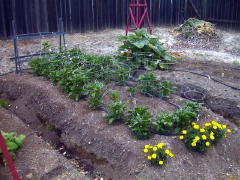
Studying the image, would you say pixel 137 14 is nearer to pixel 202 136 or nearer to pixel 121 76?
pixel 121 76

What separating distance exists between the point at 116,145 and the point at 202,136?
38.5 inches

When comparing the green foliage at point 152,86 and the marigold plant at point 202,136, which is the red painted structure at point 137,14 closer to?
the green foliage at point 152,86

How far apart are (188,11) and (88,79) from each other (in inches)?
330

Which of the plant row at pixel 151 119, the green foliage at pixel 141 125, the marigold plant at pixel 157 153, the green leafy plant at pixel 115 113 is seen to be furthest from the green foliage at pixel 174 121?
the green leafy plant at pixel 115 113

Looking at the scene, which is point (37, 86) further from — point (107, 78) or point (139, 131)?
point (139, 131)

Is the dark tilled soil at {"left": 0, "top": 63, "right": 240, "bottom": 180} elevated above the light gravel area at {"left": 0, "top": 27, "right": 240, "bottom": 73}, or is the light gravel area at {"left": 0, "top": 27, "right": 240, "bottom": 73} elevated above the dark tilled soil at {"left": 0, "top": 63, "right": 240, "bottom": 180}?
the light gravel area at {"left": 0, "top": 27, "right": 240, "bottom": 73}

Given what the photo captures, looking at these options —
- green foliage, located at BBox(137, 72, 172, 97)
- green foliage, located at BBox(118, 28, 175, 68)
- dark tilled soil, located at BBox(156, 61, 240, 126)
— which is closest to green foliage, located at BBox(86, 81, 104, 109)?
green foliage, located at BBox(137, 72, 172, 97)

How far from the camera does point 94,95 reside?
4.46 metres

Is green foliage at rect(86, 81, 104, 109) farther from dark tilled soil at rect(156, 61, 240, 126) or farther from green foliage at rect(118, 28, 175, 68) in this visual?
green foliage at rect(118, 28, 175, 68)

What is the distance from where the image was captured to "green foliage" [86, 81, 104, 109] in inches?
175

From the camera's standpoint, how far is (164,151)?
349cm

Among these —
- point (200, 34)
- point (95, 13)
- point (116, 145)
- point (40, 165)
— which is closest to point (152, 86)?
point (116, 145)

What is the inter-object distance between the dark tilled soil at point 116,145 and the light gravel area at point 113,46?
2.15 metres

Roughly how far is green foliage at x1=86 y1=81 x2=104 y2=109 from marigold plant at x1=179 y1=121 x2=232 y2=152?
1.28 meters
